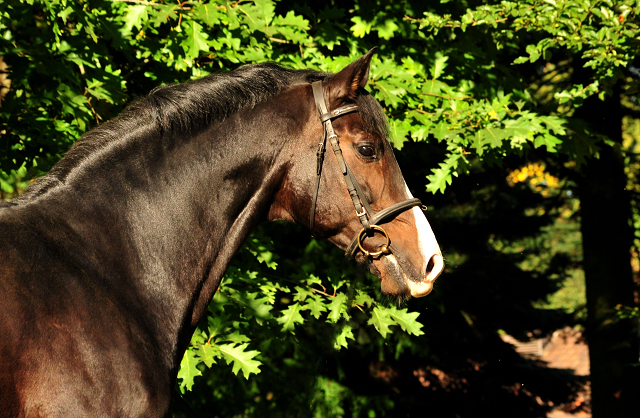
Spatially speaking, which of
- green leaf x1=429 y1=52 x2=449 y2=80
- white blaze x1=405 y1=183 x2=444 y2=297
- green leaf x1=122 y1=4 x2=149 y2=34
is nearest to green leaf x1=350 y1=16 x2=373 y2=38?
green leaf x1=429 y1=52 x2=449 y2=80

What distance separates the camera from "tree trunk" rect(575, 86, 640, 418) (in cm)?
738

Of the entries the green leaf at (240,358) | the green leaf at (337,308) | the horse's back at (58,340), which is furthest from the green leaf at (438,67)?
the horse's back at (58,340)

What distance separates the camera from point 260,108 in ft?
7.77

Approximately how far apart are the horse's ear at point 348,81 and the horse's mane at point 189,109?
69 mm

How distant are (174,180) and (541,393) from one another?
784 centimetres

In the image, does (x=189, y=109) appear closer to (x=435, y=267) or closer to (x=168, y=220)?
(x=168, y=220)

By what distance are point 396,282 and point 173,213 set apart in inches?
41.9

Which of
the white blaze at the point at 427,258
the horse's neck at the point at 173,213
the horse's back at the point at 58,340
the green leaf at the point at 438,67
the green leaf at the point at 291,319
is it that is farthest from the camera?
the green leaf at the point at 438,67

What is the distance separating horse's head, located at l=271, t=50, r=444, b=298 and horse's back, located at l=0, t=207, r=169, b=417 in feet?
3.21

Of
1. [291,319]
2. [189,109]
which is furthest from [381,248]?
[291,319]

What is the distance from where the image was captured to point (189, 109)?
2240 mm

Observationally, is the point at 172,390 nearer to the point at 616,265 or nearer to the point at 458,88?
the point at 458,88

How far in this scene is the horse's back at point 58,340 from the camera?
1.64 meters

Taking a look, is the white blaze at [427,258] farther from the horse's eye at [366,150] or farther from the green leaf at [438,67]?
the green leaf at [438,67]
